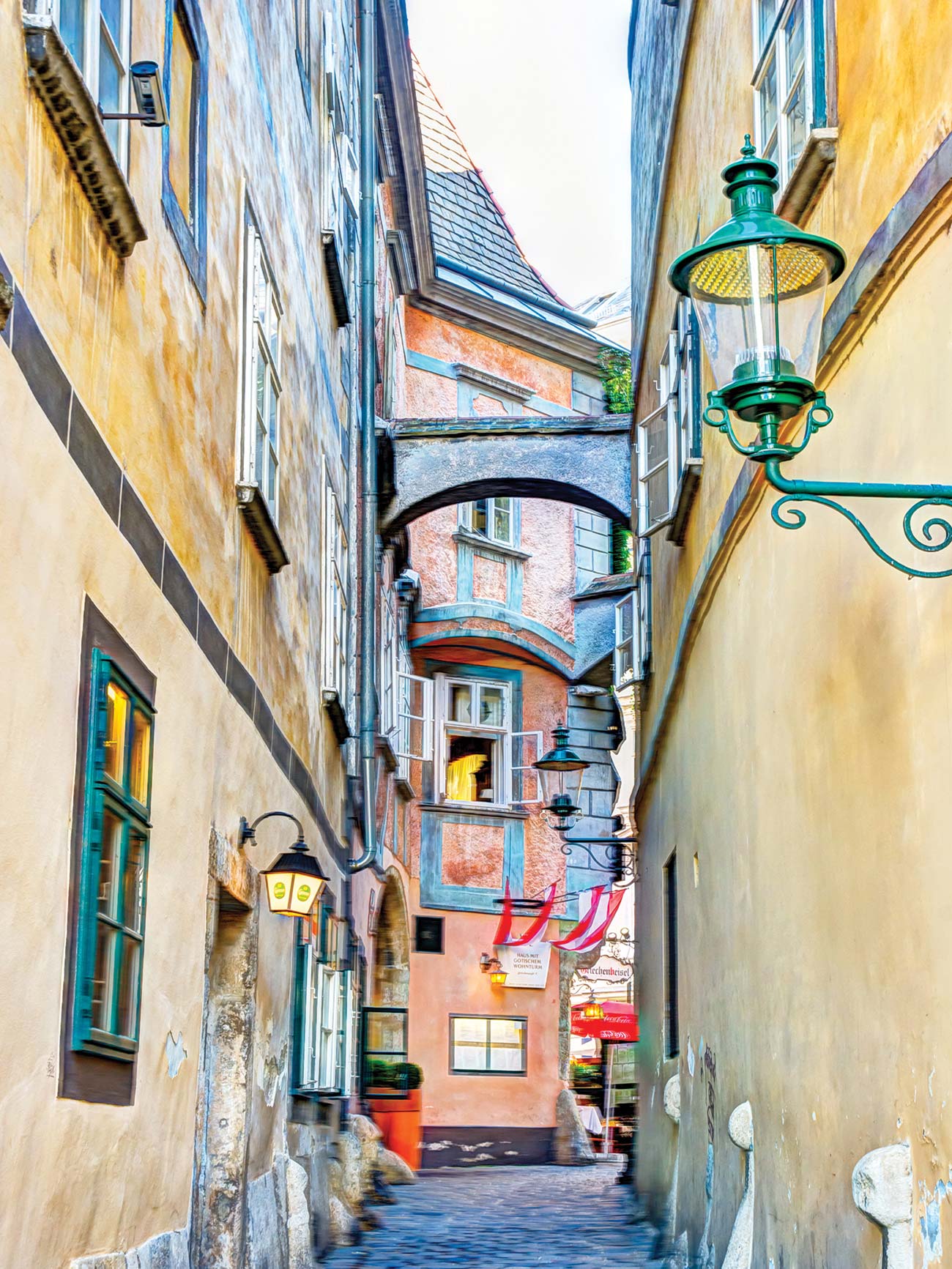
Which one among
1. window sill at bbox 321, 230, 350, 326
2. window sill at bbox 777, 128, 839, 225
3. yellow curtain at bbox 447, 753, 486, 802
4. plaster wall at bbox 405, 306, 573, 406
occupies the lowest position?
window sill at bbox 777, 128, 839, 225

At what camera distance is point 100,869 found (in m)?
4.54

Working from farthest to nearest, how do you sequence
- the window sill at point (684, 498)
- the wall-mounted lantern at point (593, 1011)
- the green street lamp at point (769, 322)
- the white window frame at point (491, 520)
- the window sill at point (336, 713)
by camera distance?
the wall-mounted lantern at point (593, 1011)
the white window frame at point (491, 520)
the window sill at point (336, 713)
the window sill at point (684, 498)
the green street lamp at point (769, 322)

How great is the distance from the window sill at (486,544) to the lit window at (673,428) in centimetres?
987

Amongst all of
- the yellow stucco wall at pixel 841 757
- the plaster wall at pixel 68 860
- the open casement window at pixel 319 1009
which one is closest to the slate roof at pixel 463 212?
the open casement window at pixel 319 1009

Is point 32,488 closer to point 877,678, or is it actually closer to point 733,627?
point 877,678

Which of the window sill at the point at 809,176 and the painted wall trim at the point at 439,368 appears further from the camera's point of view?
the painted wall trim at the point at 439,368

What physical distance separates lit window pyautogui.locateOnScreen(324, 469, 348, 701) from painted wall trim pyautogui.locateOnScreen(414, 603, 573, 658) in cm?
807

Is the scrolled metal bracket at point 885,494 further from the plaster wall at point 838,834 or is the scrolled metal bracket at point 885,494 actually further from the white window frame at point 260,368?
the white window frame at point 260,368

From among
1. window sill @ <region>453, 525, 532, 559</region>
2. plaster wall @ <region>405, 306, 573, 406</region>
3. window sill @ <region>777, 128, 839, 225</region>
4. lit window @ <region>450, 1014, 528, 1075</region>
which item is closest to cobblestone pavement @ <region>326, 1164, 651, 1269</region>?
lit window @ <region>450, 1014, 528, 1075</region>

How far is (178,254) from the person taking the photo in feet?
19.1

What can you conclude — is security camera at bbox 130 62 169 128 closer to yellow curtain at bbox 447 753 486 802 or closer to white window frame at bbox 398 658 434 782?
white window frame at bbox 398 658 434 782

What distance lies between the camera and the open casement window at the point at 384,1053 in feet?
51.1

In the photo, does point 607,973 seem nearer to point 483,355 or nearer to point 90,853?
point 483,355

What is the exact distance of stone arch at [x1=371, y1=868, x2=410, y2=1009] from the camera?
20156mm
